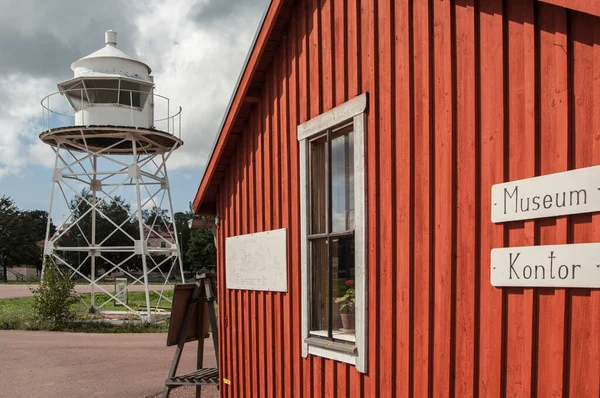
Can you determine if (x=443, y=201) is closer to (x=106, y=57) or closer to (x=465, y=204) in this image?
(x=465, y=204)

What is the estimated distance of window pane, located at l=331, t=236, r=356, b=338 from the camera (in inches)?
204

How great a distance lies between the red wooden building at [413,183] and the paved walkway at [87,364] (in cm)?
619

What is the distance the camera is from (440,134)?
13.5ft

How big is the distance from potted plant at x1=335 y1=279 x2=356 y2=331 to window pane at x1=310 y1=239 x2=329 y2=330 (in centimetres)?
27

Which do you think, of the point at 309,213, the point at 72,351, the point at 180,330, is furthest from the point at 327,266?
Answer: the point at 72,351

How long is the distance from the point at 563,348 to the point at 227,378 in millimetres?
5301

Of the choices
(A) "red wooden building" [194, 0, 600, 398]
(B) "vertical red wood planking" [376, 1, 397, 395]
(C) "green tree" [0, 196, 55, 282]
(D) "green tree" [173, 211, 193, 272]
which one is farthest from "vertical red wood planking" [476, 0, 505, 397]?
(C) "green tree" [0, 196, 55, 282]

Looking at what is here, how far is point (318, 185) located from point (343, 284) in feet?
3.15

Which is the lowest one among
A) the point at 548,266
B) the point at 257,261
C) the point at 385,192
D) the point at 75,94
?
the point at 257,261

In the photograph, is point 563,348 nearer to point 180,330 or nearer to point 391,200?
point 391,200

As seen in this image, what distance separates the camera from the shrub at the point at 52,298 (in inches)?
867

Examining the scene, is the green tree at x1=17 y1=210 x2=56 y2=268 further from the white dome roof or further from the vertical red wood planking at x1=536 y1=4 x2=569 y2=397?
the vertical red wood planking at x1=536 y1=4 x2=569 y2=397

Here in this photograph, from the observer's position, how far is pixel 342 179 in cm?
537

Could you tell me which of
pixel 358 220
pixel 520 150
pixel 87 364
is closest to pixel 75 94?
pixel 87 364
